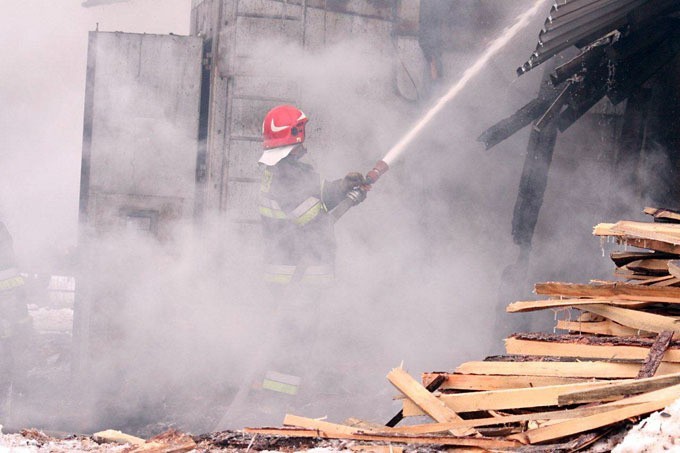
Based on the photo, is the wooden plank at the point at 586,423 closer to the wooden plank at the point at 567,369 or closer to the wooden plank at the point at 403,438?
the wooden plank at the point at 403,438

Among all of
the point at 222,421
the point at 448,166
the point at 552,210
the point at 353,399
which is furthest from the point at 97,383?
the point at 552,210

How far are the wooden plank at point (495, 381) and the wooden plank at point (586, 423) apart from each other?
460 millimetres

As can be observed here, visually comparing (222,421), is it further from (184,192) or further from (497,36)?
(497,36)

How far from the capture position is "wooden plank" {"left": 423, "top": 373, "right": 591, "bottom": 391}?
3223mm

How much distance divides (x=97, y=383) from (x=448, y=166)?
3.92 m

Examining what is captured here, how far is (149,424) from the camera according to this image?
6422 millimetres

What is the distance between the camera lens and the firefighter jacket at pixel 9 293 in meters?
6.86

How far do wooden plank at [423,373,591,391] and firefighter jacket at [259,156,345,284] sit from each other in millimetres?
3135

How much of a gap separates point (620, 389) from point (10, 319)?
566cm

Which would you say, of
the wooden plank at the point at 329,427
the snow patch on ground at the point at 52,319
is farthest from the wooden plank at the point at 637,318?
the snow patch on ground at the point at 52,319

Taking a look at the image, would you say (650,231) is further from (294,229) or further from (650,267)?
(294,229)

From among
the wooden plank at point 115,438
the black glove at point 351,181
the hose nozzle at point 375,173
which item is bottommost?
the wooden plank at point 115,438

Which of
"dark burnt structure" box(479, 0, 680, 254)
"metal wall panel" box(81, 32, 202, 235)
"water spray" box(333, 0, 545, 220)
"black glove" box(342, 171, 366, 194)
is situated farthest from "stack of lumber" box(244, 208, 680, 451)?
"metal wall panel" box(81, 32, 202, 235)

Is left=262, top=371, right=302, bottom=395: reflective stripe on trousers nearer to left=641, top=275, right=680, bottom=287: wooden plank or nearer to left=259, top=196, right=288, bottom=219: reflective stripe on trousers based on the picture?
left=259, top=196, right=288, bottom=219: reflective stripe on trousers
